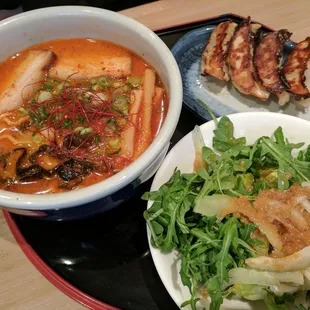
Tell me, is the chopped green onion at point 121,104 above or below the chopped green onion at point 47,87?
below

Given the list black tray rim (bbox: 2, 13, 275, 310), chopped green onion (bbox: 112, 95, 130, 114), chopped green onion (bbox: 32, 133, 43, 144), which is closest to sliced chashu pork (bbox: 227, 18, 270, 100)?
chopped green onion (bbox: 112, 95, 130, 114)

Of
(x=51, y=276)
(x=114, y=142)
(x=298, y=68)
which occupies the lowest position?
(x=51, y=276)

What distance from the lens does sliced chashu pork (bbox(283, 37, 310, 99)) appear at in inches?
69.9

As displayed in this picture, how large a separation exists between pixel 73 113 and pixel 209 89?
0.81 meters

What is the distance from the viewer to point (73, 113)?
1.39 meters

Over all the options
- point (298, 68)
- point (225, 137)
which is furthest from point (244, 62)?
point (225, 137)

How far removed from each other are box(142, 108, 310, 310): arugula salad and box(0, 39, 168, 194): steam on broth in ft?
0.67

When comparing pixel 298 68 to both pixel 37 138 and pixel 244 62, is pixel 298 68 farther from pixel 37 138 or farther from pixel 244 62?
pixel 37 138

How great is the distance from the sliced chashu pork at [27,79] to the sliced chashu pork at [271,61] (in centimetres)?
95

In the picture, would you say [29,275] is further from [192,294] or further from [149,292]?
[192,294]

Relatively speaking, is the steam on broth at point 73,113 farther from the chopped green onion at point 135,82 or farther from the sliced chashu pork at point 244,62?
the sliced chashu pork at point 244,62

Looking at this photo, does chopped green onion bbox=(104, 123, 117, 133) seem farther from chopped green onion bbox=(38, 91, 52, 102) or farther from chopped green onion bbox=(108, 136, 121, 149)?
chopped green onion bbox=(38, 91, 52, 102)

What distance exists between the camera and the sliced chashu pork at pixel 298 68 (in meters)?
1.77

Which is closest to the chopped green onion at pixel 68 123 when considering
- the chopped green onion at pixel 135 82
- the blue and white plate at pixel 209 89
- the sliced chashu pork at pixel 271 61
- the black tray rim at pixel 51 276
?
the chopped green onion at pixel 135 82
